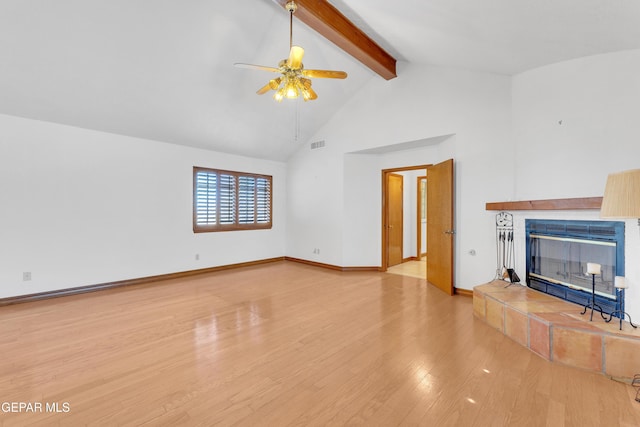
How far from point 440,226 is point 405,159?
158cm

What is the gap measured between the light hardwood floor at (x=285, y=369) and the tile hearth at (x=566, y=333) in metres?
0.10

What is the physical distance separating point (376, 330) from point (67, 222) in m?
4.71

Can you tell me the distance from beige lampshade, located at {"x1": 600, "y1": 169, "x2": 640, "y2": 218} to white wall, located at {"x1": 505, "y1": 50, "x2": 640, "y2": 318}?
79cm

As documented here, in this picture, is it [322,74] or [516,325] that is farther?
[322,74]

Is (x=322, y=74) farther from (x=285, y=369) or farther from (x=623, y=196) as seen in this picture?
(x=285, y=369)

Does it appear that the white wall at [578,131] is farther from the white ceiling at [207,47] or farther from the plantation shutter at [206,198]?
the plantation shutter at [206,198]

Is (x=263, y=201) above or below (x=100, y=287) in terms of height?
above

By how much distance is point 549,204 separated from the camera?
10.1ft

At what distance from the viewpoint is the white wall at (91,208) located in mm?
3877

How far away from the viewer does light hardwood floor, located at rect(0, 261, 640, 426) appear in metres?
1.76

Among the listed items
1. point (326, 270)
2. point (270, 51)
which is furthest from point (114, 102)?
point (326, 270)

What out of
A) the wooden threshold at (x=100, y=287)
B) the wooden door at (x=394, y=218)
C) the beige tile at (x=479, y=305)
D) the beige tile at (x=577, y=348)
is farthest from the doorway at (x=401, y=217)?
the wooden threshold at (x=100, y=287)

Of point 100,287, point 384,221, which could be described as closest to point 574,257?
point 384,221

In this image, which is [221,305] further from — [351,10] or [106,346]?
[351,10]
